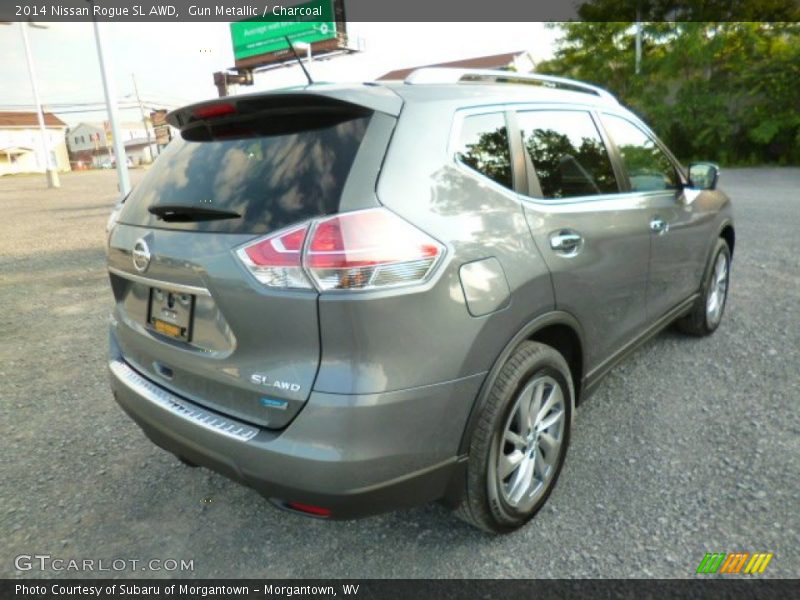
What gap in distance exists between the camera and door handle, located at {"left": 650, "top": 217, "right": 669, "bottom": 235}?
120 inches

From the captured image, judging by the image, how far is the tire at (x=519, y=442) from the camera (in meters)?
1.98

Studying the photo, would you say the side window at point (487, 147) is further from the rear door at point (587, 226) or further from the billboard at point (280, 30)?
the billboard at point (280, 30)

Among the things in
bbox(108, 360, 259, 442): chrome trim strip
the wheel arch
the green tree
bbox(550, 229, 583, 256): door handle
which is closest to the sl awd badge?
bbox(108, 360, 259, 442): chrome trim strip

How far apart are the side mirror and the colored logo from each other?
96.0 inches

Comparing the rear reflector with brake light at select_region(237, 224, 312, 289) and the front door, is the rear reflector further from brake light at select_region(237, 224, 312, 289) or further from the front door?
the front door

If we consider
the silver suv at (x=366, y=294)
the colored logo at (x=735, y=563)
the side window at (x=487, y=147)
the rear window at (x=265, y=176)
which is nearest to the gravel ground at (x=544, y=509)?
the colored logo at (x=735, y=563)

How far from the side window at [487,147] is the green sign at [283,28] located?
3125 centimetres

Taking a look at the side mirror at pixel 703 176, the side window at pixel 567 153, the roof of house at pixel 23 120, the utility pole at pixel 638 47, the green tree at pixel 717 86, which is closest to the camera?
the side window at pixel 567 153

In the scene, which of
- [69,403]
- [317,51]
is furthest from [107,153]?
[69,403]

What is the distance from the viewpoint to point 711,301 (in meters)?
4.20

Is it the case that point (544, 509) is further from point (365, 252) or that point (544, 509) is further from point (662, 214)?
point (662, 214)

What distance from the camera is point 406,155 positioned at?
1806 mm

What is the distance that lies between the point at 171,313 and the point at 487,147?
53.1 inches

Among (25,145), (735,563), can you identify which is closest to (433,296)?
(735,563)
